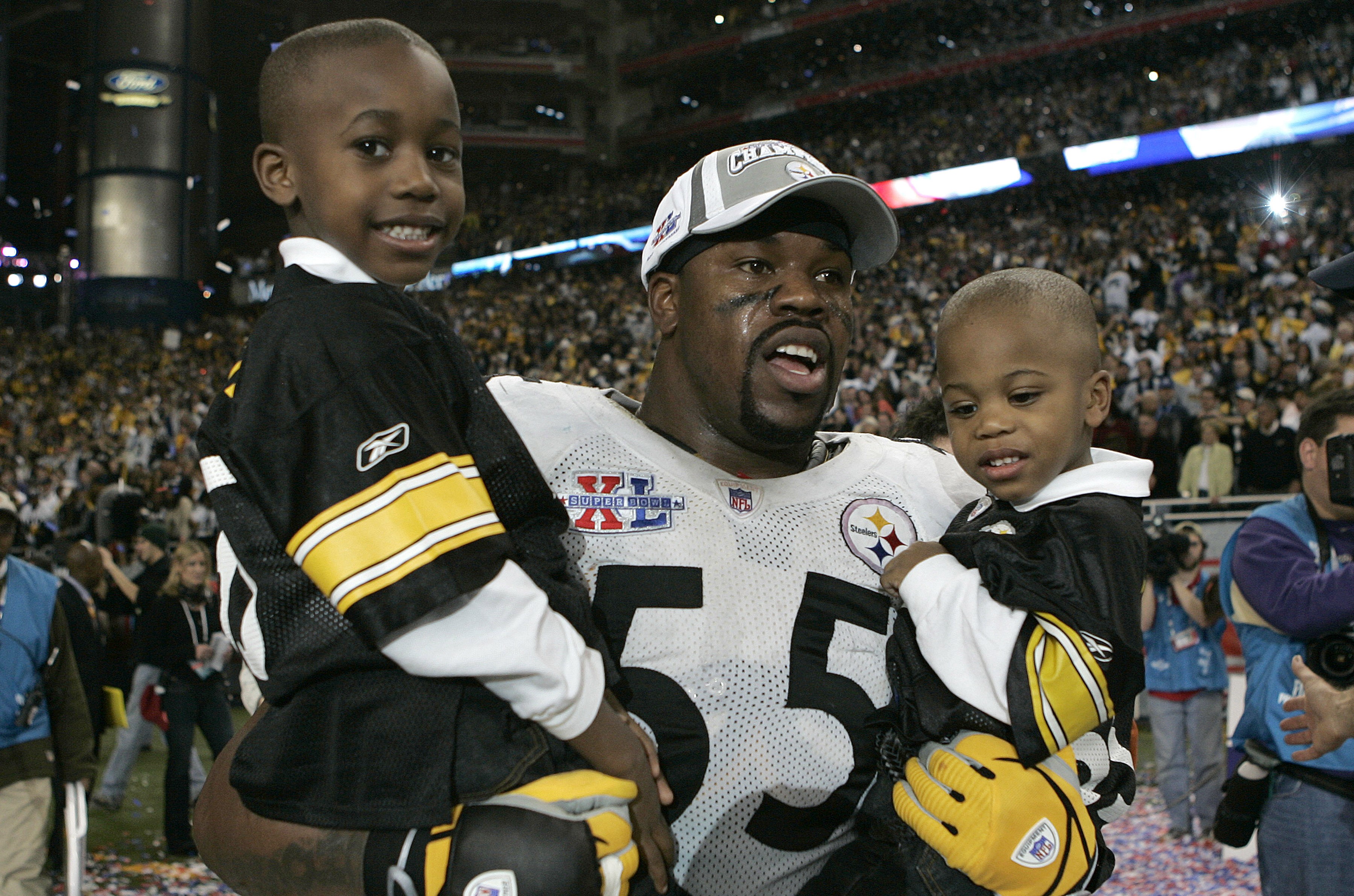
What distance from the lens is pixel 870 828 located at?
205cm

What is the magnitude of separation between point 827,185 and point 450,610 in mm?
1206

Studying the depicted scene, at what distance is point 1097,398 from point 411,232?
127 cm

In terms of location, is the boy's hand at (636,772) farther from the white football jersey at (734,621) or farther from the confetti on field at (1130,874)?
the confetti on field at (1130,874)

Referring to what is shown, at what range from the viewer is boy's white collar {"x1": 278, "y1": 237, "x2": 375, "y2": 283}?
1.53 meters

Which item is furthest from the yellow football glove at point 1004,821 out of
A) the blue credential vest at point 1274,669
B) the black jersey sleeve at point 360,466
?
the blue credential vest at point 1274,669

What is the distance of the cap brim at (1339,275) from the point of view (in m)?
2.55

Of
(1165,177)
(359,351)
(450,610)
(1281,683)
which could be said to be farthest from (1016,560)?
(1165,177)

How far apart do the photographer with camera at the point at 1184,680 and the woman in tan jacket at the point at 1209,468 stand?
3124 millimetres

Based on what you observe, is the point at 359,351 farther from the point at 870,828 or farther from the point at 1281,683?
the point at 1281,683

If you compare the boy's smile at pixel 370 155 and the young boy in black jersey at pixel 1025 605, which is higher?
the boy's smile at pixel 370 155

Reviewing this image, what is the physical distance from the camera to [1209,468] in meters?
9.90

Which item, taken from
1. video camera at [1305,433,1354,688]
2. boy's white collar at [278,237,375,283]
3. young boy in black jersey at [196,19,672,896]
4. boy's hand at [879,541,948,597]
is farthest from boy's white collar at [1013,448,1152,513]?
video camera at [1305,433,1354,688]

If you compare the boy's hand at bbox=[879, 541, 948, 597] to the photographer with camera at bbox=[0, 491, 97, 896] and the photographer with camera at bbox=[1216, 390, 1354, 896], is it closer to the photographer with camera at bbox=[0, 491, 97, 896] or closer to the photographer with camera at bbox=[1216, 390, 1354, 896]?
the photographer with camera at bbox=[1216, 390, 1354, 896]

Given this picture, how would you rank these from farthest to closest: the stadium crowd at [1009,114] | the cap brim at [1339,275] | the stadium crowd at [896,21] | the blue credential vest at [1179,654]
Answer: the stadium crowd at [896,21]
the stadium crowd at [1009,114]
the blue credential vest at [1179,654]
the cap brim at [1339,275]
